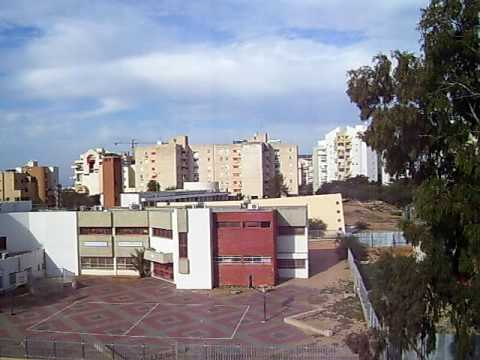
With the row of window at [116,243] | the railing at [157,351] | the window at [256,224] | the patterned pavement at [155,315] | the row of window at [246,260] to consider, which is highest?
the window at [256,224]

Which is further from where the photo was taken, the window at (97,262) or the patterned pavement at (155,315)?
the window at (97,262)

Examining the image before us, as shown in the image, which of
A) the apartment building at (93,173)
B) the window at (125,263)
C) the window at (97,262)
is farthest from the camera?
the apartment building at (93,173)

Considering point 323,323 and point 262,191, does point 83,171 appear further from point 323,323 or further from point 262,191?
point 323,323

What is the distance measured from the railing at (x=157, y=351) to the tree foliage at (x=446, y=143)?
8.61 metres

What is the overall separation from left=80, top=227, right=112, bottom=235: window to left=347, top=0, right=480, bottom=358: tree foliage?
31639mm

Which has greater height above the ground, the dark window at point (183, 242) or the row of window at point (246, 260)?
the dark window at point (183, 242)

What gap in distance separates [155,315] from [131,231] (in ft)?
42.2

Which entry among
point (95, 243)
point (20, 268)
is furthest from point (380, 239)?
point (20, 268)

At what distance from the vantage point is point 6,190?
78.3 metres

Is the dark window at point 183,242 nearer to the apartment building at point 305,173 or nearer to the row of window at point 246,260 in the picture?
the row of window at point 246,260

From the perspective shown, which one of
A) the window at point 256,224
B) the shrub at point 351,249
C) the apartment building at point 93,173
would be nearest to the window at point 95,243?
the window at point 256,224

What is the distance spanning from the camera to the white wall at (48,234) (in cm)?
4084

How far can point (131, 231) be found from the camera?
40.2 m

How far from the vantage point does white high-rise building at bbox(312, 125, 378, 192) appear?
105750mm
